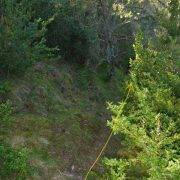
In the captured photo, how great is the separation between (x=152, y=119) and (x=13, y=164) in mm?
2474

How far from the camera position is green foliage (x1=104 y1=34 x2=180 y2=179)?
7383 mm

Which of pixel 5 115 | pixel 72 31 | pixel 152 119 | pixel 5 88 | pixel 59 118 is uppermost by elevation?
pixel 72 31

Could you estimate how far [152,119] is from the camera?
788 centimetres

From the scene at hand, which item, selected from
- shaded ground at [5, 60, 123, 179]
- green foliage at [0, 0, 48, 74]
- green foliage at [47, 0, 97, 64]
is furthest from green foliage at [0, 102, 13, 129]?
green foliage at [47, 0, 97, 64]

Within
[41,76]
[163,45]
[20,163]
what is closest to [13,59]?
[41,76]

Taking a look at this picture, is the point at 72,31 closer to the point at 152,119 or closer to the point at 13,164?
the point at 152,119

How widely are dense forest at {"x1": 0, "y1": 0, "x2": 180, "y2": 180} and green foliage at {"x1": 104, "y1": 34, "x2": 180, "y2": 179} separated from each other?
0.02 m

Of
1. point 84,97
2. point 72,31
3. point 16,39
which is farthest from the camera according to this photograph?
point 72,31

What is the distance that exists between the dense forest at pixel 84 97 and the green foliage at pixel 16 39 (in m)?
0.02

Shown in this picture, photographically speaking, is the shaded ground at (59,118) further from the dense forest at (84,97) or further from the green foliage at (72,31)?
the green foliage at (72,31)

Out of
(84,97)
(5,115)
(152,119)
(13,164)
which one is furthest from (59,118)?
(152,119)

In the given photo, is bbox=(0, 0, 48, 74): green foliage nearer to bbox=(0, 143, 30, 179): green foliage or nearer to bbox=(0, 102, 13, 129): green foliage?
bbox=(0, 102, 13, 129): green foliage

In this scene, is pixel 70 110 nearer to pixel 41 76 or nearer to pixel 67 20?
pixel 41 76

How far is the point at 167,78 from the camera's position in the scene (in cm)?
848
